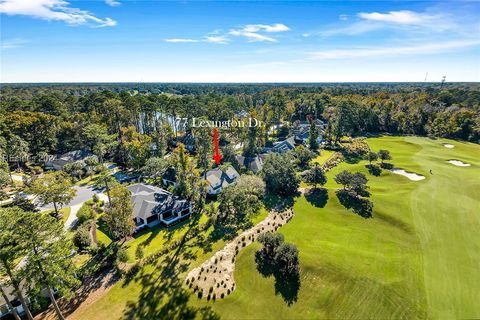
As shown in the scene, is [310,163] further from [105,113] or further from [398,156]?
[105,113]

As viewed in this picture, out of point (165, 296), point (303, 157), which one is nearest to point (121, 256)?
point (165, 296)

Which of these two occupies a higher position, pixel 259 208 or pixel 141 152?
pixel 141 152

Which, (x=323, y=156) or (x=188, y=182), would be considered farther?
(x=323, y=156)

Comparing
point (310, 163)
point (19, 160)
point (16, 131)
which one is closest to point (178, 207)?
point (310, 163)

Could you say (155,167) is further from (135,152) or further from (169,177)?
(135,152)

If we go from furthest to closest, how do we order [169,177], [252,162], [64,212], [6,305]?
[252,162] < [169,177] < [64,212] < [6,305]

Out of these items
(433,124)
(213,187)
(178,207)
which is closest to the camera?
(178,207)

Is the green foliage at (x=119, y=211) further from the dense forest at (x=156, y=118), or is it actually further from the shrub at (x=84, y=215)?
the dense forest at (x=156, y=118)
